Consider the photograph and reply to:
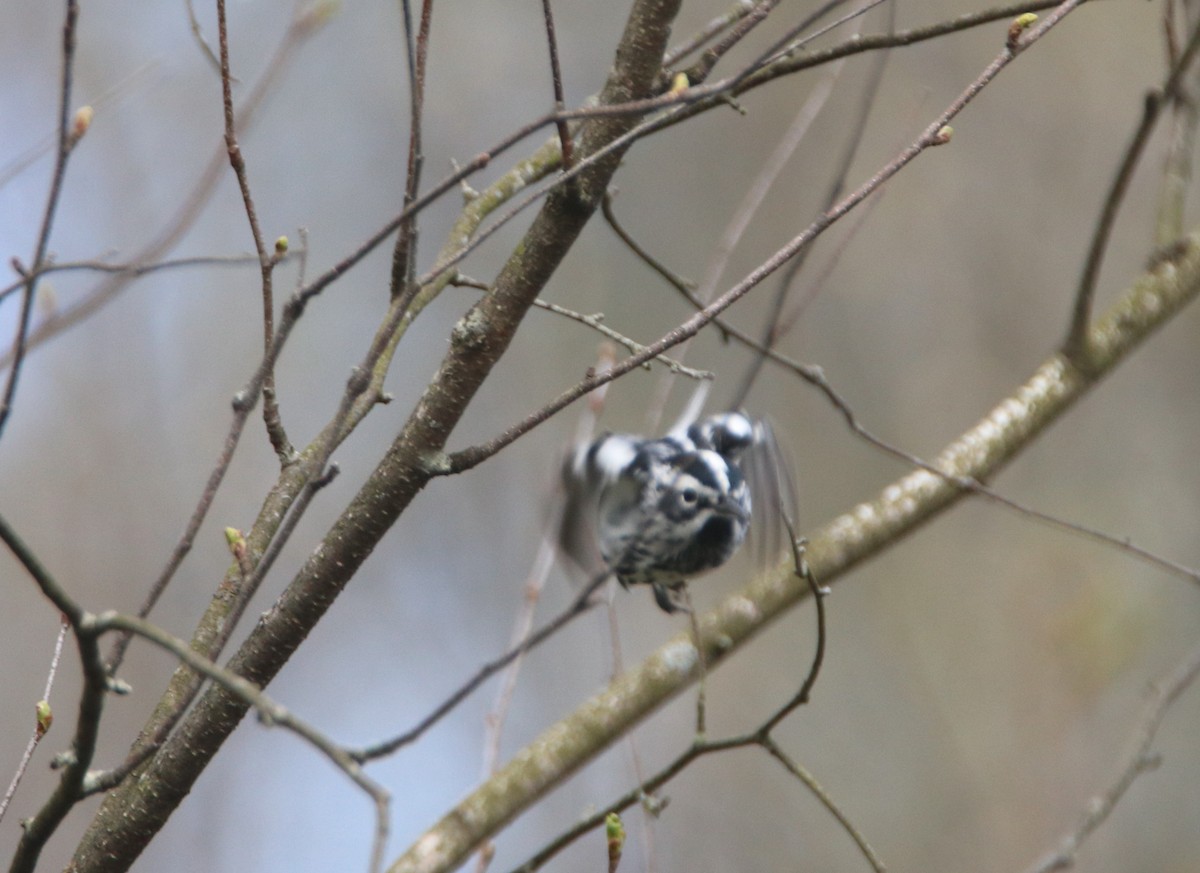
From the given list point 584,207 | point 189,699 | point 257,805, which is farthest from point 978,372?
point 189,699

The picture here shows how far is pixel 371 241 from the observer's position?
1.19 m

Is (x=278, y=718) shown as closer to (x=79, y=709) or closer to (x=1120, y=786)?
(x=79, y=709)

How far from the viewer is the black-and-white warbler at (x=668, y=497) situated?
111 inches

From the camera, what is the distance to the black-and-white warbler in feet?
9.24

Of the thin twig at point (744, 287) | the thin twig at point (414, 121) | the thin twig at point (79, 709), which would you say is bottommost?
the thin twig at point (79, 709)

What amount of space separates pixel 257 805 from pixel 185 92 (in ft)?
11.9

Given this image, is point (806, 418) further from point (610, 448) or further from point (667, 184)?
point (610, 448)

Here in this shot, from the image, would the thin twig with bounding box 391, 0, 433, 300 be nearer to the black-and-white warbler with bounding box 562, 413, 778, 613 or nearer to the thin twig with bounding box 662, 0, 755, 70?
the thin twig with bounding box 662, 0, 755, 70

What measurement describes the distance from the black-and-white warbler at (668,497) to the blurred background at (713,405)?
2.63 metres

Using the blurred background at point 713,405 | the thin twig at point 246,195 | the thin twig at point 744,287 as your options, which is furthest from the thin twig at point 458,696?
the blurred background at point 713,405

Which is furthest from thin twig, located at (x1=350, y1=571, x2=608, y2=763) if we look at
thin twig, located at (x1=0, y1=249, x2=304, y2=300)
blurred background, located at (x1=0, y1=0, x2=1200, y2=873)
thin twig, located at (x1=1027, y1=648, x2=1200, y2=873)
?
blurred background, located at (x1=0, y1=0, x2=1200, y2=873)

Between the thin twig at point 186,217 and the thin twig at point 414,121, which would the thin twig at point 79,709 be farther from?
the thin twig at point 186,217

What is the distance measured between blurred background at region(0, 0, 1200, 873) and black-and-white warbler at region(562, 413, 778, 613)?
8.64 feet

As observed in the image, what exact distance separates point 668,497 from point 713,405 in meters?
2.99
